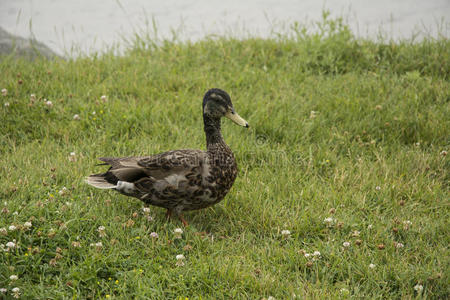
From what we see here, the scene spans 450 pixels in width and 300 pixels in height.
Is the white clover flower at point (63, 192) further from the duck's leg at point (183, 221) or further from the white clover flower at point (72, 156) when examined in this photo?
the duck's leg at point (183, 221)

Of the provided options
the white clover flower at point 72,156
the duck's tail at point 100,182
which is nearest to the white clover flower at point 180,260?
the duck's tail at point 100,182

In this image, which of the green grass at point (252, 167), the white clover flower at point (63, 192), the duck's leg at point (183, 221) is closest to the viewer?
the green grass at point (252, 167)

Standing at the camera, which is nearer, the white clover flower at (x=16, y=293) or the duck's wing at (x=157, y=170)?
the white clover flower at (x=16, y=293)

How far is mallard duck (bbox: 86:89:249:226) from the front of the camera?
3.97 m

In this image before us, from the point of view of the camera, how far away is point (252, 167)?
16.8 feet

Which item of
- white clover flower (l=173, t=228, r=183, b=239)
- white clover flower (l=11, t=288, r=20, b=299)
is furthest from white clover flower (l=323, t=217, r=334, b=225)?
white clover flower (l=11, t=288, r=20, b=299)

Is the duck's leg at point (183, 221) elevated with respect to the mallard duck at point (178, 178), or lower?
lower

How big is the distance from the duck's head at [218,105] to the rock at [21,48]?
13.5 feet

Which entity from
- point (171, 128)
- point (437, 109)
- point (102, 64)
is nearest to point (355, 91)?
point (437, 109)

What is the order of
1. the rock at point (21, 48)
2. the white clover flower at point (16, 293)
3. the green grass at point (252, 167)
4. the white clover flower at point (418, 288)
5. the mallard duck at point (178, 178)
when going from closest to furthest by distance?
the white clover flower at point (16, 293), the white clover flower at point (418, 288), the green grass at point (252, 167), the mallard duck at point (178, 178), the rock at point (21, 48)

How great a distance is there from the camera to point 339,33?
7234 millimetres

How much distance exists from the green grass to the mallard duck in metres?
0.24

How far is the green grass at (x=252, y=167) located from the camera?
353 centimetres

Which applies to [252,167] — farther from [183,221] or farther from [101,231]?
[101,231]
